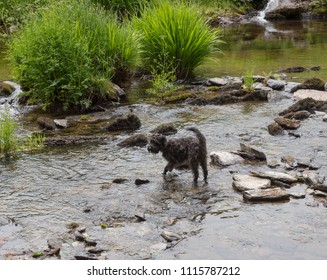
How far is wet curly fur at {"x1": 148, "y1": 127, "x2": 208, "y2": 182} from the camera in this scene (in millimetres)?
8133

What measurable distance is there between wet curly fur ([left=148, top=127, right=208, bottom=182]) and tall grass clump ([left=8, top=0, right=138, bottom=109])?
4531 millimetres

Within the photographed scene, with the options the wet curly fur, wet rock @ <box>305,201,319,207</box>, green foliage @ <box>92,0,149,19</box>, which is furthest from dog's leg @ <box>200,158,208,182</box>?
green foliage @ <box>92,0,149,19</box>

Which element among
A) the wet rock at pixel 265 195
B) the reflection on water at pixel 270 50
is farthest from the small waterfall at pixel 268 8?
the wet rock at pixel 265 195

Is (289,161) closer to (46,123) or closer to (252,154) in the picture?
(252,154)

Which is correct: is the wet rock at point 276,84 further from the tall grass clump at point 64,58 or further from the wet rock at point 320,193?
the wet rock at point 320,193

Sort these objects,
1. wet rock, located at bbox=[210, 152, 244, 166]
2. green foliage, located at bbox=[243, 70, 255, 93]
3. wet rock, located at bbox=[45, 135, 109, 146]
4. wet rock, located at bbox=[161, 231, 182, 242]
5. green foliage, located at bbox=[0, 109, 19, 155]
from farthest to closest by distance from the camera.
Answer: green foliage, located at bbox=[243, 70, 255, 93] → wet rock, located at bbox=[45, 135, 109, 146] → green foliage, located at bbox=[0, 109, 19, 155] → wet rock, located at bbox=[210, 152, 244, 166] → wet rock, located at bbox=[161, 231, 182, 242]

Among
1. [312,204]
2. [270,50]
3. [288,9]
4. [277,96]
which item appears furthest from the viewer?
[288,9]

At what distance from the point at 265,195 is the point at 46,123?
5.40 metres

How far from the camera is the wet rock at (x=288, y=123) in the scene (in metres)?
10.7

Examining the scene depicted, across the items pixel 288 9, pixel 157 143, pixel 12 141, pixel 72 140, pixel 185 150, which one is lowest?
pixel 72 140

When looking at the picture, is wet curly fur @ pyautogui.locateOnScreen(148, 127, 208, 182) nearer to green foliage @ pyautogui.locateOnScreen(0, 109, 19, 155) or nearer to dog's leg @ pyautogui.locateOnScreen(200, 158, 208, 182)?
dog's leg @ pyautogui.locateOnScreen(200, 158, 208, 182)

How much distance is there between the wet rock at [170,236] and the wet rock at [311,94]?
7.29 m

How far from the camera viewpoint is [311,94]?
43.0ft

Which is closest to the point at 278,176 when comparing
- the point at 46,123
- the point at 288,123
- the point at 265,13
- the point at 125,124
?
the point at 288,123
